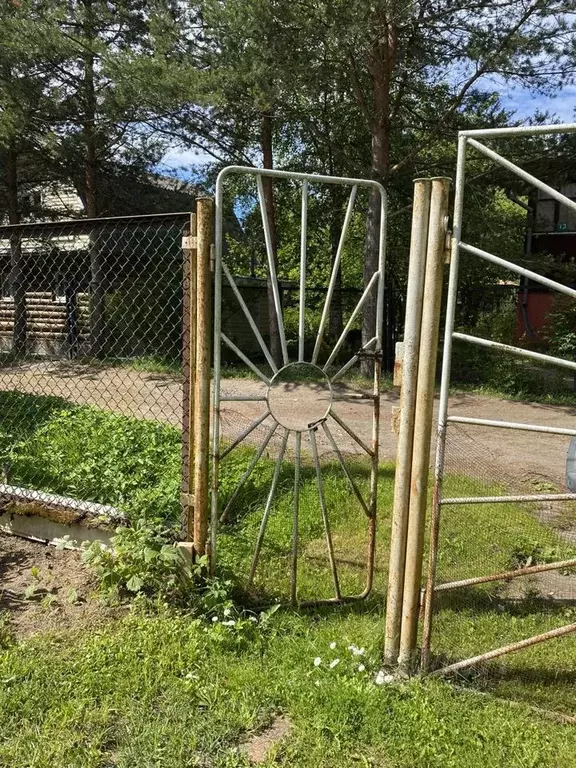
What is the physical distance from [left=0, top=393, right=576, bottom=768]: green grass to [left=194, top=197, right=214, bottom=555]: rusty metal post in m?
0.46

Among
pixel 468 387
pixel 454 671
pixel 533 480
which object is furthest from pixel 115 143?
pixel 454 671

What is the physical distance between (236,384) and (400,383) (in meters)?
8.63

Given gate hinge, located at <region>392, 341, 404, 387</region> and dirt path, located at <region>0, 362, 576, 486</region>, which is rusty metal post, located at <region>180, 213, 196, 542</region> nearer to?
dirt path, located at <region>0, 362, 576, 486</region>

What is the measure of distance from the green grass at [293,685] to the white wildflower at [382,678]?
3 cm

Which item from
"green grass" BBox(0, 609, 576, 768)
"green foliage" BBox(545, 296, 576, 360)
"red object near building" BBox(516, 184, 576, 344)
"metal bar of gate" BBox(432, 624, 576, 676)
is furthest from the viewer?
"red object near building" BBox(516, 184, 576, 344)

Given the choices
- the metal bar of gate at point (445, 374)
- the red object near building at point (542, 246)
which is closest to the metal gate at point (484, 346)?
the metal bar of gate at point (445, 374)

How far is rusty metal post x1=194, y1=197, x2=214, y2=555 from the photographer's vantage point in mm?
2752

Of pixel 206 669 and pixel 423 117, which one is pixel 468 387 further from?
pixel 206 669

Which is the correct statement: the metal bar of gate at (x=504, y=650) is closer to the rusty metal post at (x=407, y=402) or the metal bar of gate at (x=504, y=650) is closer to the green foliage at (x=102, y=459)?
the rusty metal post at (x=407, y=402)

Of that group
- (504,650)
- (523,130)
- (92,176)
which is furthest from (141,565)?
(92,176)

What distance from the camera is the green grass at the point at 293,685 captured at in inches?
81.8

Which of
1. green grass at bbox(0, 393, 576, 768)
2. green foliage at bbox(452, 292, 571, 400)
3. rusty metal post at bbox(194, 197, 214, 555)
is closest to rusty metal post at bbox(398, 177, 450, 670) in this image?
green grass at bbox(0, 393, 576, 768)

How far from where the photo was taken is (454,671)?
8.16 ft

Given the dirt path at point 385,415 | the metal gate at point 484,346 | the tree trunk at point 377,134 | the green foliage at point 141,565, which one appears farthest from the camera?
the tree trunk at point 377,134
